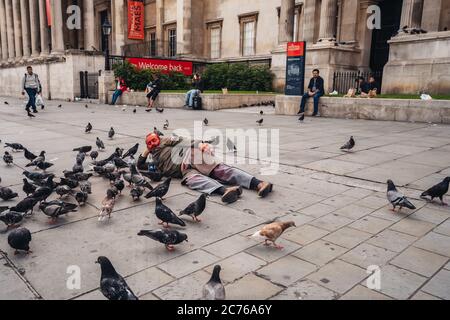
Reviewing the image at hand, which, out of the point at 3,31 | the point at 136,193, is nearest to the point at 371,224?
the point at 136,193

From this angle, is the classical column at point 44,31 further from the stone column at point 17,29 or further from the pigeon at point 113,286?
the pigeon at point 113,286

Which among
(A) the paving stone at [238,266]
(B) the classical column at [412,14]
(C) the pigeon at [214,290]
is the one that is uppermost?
(B) the classical column at [412,14]

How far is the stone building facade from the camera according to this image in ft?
57.3

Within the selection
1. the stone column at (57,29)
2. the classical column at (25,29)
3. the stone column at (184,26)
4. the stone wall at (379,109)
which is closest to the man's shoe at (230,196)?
the stone wall at (379,109)

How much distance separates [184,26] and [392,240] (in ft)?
104

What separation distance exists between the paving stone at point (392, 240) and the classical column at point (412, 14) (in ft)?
54.0

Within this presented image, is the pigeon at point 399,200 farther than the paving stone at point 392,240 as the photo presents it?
Yes

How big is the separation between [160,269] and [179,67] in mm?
26482

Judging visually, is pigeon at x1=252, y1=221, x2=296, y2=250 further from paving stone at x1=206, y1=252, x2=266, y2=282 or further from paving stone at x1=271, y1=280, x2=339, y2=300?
paving stone at x1=271, y1=280, x2=339, y2=300

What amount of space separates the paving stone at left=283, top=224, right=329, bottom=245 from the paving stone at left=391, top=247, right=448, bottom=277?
0.79 m

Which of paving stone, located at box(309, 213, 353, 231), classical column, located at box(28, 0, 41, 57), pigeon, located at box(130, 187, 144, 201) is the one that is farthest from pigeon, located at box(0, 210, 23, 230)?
classical column, located at box(28, 0, 41, 57)

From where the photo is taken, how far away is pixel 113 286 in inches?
107

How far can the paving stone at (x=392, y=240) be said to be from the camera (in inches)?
147

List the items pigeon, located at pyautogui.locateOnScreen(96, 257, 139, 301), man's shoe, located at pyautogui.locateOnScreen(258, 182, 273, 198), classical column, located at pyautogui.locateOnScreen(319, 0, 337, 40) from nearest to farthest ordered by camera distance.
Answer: pigeon, located at pyautogui.locateOnScreen(96, 257, 139, 301) → man's shoe, located at pyautogui.locateOnScreen(258, 182, 273, 198) → classical column, located at pyautogui.locateOnScreen(319, 0, 337, 40)
